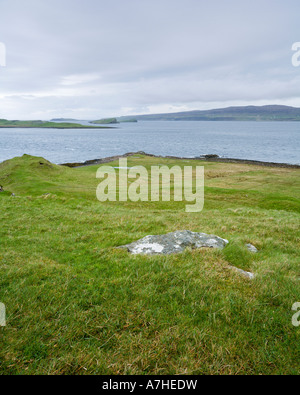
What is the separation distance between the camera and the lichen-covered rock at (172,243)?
313 inches

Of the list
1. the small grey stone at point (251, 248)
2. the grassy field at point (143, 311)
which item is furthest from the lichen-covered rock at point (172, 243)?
the small grey stone at point (251, 248)

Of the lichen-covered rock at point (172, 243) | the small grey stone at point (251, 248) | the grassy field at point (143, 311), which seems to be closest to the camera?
the grassy field at point (143, 311)

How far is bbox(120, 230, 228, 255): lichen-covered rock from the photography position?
796cm

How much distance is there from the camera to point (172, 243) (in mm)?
8328

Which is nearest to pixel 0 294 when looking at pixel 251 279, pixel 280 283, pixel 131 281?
pixel 131 281

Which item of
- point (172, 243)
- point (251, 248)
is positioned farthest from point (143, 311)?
point (251, 248)

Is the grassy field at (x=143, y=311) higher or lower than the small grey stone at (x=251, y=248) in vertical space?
higher

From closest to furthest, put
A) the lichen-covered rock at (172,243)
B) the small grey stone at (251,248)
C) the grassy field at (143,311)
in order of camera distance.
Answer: the grassy field at (143,311) → the lichen-covered rock at (172,243) → the small grey stone at (251,248)

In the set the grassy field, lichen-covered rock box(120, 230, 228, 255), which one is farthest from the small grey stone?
lichen-covered rock box(120, 230, 228, 255)

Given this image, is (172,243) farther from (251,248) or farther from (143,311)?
(143,311)

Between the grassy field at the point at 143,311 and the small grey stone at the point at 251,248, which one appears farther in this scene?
the small grey stone at the point at 251,248

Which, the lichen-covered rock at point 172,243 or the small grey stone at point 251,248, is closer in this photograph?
the lichen-covered rock at point 172,243

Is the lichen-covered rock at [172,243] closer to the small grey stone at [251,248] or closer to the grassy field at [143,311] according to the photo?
the grassy field at [143,311]
